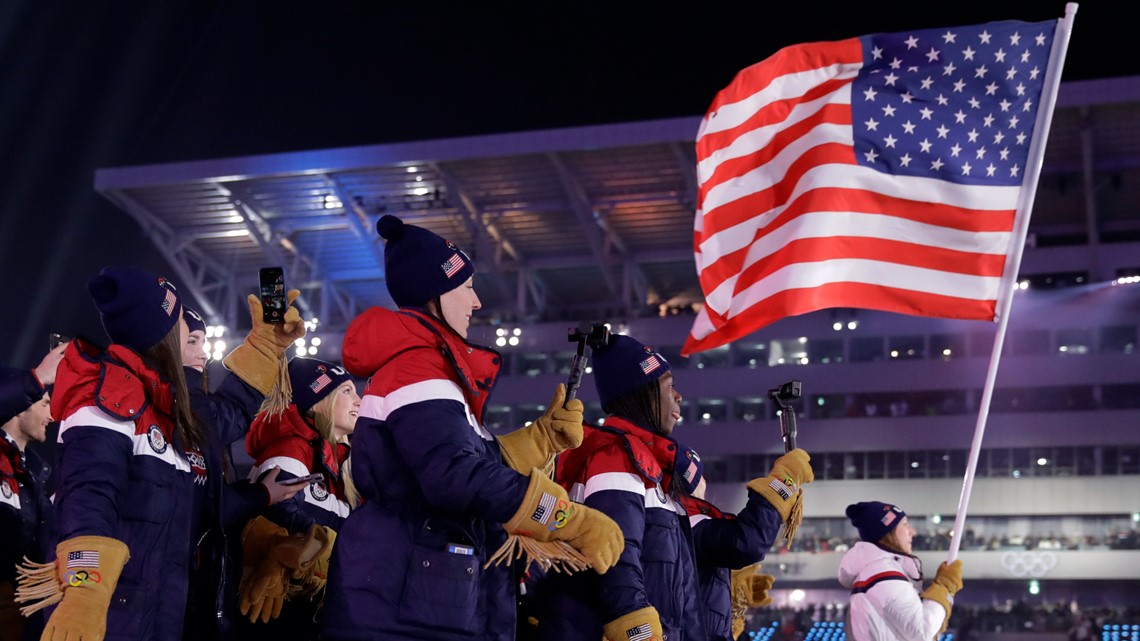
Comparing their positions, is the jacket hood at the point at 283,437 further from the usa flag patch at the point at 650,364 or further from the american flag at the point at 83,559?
the american flag at the point at 83,559

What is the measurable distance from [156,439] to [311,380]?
185 centimetres

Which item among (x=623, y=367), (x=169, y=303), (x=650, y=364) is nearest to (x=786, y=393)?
(x=650, y=364)

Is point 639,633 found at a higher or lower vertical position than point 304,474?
lower

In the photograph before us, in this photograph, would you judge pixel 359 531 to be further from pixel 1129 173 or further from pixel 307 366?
pixel 1129 173

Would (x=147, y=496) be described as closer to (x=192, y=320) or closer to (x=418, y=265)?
(x=192, y=320)

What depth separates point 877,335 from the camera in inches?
1711

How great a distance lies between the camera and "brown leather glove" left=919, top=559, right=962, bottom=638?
6.73 m

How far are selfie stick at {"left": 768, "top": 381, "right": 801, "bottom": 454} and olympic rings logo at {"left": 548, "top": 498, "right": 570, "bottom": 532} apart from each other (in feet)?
8.67

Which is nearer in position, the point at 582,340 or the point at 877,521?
the point at 582,340

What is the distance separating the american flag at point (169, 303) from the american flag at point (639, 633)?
6.76 feet

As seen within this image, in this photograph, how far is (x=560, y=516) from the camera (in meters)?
3.62

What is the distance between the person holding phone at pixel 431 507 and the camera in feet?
11.8

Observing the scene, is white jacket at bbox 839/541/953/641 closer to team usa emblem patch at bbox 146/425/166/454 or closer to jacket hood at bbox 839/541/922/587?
jacket hood at bbox 839/541/922/587

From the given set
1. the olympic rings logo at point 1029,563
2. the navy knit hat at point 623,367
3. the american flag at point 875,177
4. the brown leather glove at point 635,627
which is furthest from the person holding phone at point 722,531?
the olympic rings logo at point 1029,563
